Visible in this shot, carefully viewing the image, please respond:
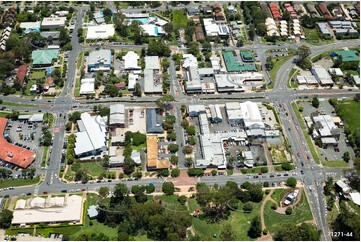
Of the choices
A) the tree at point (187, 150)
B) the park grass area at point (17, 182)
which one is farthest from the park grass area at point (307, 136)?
the park grass area at point (17, 182)

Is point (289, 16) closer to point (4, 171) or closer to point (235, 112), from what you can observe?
point (235, 112)

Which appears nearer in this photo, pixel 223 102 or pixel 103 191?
pixel 103 191

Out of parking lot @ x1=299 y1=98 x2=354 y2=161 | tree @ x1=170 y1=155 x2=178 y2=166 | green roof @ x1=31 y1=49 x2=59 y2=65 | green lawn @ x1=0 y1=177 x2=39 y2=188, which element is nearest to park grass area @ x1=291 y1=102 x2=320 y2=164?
parking lot @ x1=299 y1=98 x2=354 y2=161

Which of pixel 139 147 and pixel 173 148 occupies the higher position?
pixel 139 147

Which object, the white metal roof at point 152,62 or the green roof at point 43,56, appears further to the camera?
the green roof at point 43,56

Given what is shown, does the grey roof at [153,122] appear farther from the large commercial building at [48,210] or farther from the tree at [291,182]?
the tree at [291,182]

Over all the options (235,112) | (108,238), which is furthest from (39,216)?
(235,112)

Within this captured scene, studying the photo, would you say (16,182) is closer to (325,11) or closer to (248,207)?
(248,207)

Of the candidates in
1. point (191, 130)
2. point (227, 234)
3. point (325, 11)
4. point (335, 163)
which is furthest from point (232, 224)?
point (325, 11)

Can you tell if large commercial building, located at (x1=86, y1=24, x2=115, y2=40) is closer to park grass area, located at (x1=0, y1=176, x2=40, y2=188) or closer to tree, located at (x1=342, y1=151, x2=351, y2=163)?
park grass area, located at (x1=0, y1=176, x2=40, y2=188)
